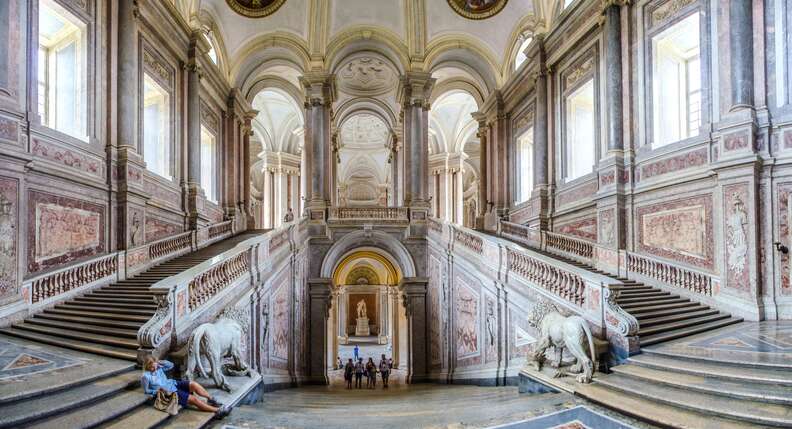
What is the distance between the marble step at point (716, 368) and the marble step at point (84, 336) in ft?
21.8

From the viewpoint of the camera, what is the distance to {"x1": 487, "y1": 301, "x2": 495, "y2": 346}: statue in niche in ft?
35.7

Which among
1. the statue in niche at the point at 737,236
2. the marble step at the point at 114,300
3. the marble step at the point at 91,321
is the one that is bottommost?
the marble step at the point at 91,321

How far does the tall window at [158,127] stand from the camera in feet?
45.6

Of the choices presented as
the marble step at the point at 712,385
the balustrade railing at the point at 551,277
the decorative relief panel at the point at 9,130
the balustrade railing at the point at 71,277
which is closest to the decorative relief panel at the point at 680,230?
the balustrade railing at the point at 551,277

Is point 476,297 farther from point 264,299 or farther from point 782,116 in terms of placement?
point 782,116

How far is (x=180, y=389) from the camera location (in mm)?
5066

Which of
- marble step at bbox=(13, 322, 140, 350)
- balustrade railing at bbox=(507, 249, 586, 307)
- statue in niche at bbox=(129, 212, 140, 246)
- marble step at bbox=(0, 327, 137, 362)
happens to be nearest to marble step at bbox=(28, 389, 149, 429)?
marble step at bbox=(0, 327, 137, 362)

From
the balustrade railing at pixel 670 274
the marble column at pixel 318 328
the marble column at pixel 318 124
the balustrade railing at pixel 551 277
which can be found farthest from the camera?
the marble column at pixel 318 124

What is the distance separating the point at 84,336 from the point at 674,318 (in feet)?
30.2

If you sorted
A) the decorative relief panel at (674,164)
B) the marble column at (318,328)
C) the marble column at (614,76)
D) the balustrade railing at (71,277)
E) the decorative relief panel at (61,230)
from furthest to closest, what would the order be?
1. the marble column at (318,328)
2. the marble column at (614,76)
3. the decorative relief panel at (674,164)
4. the decorative relief panel at (61,230)
5. the balustrade railing at (71,277)

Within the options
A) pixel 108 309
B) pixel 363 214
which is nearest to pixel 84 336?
pixel 108 309

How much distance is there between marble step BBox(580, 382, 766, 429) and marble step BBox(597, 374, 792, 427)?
0.05 meters

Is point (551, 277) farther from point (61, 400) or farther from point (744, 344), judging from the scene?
point (61, 400)

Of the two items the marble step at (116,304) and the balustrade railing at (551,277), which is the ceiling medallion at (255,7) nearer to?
the marble step at (116,304)
